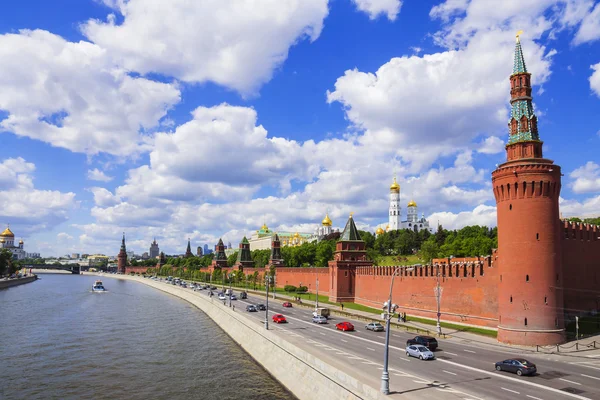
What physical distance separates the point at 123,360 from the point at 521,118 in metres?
43.3

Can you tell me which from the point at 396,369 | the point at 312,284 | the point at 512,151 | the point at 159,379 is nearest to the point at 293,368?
the point at 396,369

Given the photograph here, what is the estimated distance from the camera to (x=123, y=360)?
138ft

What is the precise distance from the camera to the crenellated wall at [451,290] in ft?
156

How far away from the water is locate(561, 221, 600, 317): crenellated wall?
30995mm

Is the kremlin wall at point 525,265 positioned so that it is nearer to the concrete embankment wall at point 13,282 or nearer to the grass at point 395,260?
the grass at point 395,260

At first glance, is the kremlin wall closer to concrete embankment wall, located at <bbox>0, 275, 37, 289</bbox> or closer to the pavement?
the pavement

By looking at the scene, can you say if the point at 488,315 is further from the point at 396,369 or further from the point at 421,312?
the point at 396,369

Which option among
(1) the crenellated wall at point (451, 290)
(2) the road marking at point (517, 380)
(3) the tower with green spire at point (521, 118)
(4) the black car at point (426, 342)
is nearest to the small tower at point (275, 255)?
(1) the crenellated wall at point (451, 290)

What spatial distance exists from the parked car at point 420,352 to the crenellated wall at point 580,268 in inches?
788

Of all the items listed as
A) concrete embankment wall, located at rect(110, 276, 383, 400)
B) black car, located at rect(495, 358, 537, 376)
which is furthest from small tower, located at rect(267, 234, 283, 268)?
black car, located at rect(495, 358, 537, 376)

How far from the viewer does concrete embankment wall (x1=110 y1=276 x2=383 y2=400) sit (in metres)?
24.7

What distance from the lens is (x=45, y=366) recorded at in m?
39.4

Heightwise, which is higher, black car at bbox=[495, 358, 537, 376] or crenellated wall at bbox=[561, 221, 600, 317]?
crenellated wall at bbox=[561, 221, 600, 317]

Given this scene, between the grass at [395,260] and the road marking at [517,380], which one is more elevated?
the grass at [395,260]
